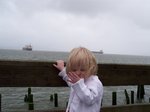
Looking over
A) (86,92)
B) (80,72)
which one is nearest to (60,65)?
(80,72)

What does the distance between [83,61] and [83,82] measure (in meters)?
0.16

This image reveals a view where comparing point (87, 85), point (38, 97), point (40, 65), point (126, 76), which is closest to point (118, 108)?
point (126, 76)

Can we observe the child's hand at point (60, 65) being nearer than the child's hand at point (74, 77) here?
No

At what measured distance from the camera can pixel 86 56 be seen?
103 inches

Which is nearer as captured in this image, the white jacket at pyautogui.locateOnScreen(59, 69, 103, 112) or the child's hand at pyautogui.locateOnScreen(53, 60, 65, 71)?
the white jacket at pyautogui.locateOnScreen(59, 69, 103, 112)

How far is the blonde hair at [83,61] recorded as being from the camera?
2.60m

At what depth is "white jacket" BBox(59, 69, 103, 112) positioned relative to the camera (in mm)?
2549

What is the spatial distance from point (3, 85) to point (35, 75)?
322 mm

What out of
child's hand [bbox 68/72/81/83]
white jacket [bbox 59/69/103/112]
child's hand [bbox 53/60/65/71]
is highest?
child's hand [bbox 53/60/65/71]

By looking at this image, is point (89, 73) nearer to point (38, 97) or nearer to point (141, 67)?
point (141, 67)

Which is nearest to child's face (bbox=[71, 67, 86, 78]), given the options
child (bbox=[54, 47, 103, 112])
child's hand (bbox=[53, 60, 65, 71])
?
child (bbox=[54, 47, 103, 112])

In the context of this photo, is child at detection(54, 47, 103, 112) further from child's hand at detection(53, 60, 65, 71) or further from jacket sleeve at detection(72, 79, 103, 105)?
child's hand at detection(53, 60, 65, 71)

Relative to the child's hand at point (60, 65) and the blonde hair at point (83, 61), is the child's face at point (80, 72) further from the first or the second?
the child's hand at point (60, 65)

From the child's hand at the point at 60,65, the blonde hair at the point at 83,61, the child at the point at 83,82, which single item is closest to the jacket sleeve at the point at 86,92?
the child at the point at 83,82
